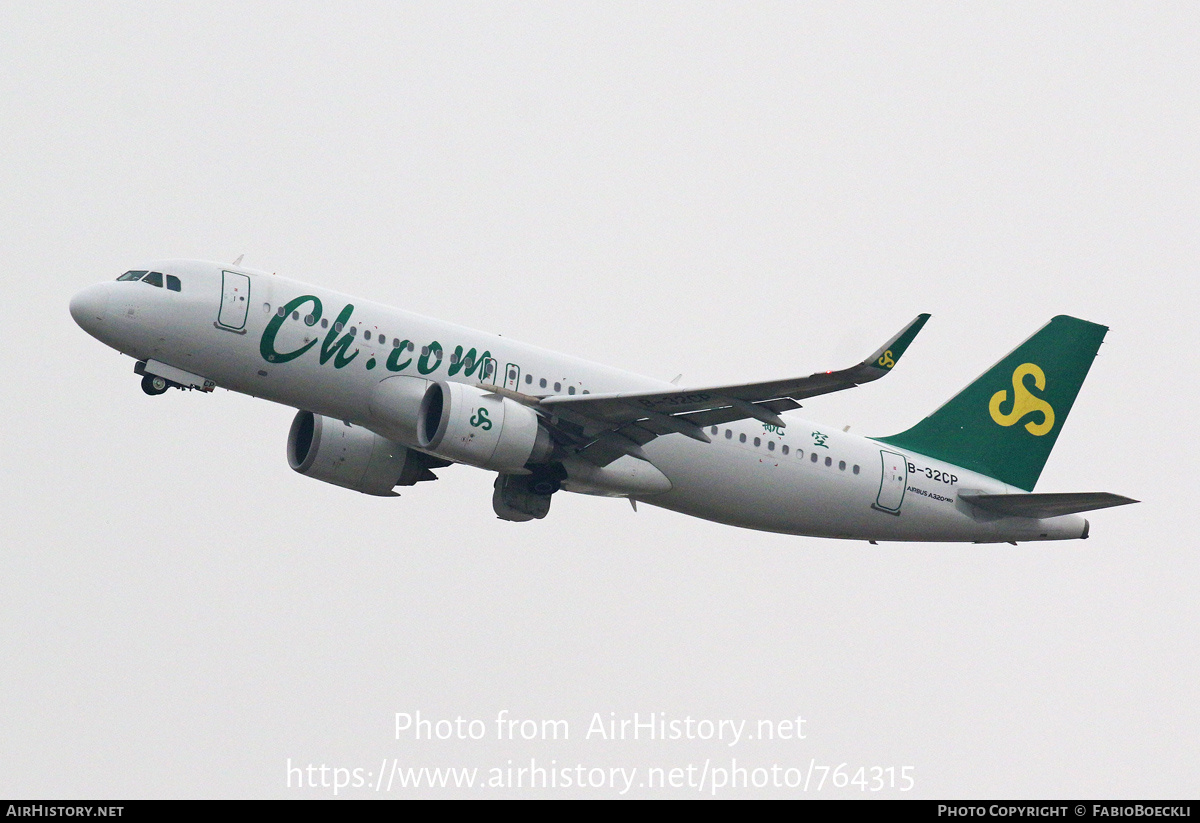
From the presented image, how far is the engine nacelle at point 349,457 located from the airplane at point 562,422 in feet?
0.13

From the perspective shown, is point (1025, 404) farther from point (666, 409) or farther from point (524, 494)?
point (524, 494)

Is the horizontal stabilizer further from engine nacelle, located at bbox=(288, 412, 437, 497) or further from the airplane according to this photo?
engine nacelle, located at bbox=(288, 412, 437, 497)

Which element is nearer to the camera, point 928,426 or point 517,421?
point 517,421

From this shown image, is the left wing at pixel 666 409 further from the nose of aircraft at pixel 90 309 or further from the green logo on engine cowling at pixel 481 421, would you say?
the nose of aircraft at pixel 90 309

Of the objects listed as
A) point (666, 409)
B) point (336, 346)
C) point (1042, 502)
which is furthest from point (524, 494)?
point (1042, 502)

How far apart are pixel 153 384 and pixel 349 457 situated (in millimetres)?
6380

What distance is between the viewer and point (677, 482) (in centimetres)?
→ 3325

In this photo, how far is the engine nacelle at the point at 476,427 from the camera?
29.6m

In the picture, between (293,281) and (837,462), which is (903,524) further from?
(293,281)

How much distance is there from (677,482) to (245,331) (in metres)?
10.7

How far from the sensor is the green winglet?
25672 millimetres

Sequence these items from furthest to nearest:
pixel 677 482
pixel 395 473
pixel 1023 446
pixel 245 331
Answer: pixel 1023 446 → pixel 395 473 → pixel 677 482 → pixel 245 331

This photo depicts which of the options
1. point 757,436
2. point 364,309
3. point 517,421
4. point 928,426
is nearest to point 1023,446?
point 928,426

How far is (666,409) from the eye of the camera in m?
30.4
